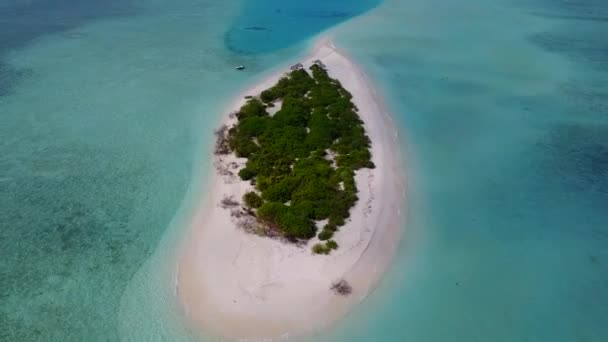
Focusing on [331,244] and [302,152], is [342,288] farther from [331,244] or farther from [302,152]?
[302,152]

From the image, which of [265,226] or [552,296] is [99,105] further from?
[552,296]

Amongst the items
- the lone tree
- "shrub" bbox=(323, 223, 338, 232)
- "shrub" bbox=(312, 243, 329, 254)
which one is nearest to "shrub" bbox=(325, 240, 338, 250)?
"shrub" bbox=(312, 243, 329, 254)

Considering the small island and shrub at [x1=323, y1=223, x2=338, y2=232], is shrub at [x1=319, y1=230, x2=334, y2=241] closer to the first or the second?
the small island

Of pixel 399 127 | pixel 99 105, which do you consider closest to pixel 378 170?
pixel 399 127

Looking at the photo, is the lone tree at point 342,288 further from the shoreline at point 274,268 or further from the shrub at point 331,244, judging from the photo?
the shrub at point 331,244

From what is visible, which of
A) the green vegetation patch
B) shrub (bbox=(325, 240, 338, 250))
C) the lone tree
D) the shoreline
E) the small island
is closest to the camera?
the shoreline

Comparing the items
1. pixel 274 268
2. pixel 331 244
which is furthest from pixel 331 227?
pixel 274 268
